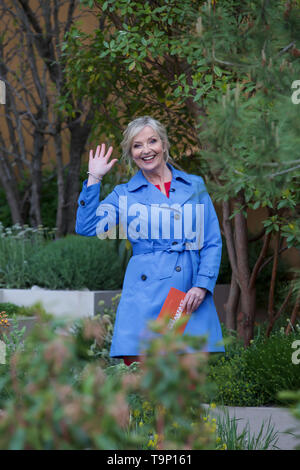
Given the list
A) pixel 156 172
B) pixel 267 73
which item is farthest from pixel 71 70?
pixel 267 73

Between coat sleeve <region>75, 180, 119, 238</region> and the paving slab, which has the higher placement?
coat sleeve <region>75, 180, 119, 238</region>

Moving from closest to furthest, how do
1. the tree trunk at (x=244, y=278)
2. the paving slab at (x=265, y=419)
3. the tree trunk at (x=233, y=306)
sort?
the paving slab at (x=265, y=419), the tree trunk at (x=244, y=278), the tree trunk at (x=233, y=306)

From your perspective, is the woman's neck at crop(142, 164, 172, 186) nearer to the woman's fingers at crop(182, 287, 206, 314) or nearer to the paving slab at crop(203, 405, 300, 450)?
the woman's fingers at crop(182, 287, 206, 314)

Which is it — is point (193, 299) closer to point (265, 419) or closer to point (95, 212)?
point (95, 212)

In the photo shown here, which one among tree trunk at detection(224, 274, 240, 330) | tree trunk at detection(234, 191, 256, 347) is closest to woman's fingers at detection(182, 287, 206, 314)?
tree trunk at detection(234, 191, 256, 347)

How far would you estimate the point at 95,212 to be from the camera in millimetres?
2887

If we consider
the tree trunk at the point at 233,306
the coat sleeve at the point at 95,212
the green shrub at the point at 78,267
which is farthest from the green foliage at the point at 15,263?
the coat sleeve at the point at 95,212

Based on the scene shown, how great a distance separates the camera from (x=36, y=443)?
124 cm

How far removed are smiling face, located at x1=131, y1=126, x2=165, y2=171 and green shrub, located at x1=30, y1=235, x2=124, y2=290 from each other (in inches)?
164

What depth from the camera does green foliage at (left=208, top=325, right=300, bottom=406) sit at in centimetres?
388

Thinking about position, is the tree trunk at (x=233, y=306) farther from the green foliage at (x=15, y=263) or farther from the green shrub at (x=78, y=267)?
the green foliage at (x=15, y=263)

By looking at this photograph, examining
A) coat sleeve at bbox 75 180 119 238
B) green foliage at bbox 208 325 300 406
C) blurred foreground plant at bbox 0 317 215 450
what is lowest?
green foliage at bbox 208 325 300 406

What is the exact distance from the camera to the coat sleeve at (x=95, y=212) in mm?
2857

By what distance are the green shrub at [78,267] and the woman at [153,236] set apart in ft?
13.3
